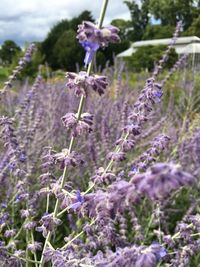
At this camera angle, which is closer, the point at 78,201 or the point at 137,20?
the point at 78,201

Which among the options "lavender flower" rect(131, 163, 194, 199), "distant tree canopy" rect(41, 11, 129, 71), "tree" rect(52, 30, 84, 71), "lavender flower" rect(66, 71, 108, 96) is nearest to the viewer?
"lavender flower" rect(131, 163, 194, 199)

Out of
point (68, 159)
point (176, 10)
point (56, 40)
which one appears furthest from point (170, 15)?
point (68, 159)

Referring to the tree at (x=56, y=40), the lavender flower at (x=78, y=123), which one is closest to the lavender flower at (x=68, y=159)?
the lavender flower at (x=78, y=123)

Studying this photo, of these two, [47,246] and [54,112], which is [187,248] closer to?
[47,246]

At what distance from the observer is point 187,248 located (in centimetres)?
197

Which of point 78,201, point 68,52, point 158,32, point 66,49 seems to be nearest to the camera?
point 78,201

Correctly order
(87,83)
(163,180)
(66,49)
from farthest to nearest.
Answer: (66,49) < (87,83) < (163,180)

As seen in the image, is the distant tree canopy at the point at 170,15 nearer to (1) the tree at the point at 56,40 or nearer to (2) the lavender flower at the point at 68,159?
(1) the tree at the point at 56,40

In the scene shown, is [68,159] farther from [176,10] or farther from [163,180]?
[176,10]

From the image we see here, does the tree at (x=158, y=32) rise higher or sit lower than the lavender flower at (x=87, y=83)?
higher

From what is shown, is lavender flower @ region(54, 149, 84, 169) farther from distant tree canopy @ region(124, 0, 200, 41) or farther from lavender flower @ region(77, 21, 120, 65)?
distant tree canopy @ region(124, 0, 200, 41)

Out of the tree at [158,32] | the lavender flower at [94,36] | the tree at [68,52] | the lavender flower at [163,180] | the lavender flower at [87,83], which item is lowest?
the lavender flower at [163,180]

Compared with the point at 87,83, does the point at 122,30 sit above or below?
above

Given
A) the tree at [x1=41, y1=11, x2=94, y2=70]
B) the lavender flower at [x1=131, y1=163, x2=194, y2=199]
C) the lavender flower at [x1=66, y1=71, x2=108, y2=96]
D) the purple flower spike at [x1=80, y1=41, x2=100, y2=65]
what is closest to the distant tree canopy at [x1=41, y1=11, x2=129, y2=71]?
the tree at [x1=41, y1=11, x2=94, y2=70]
